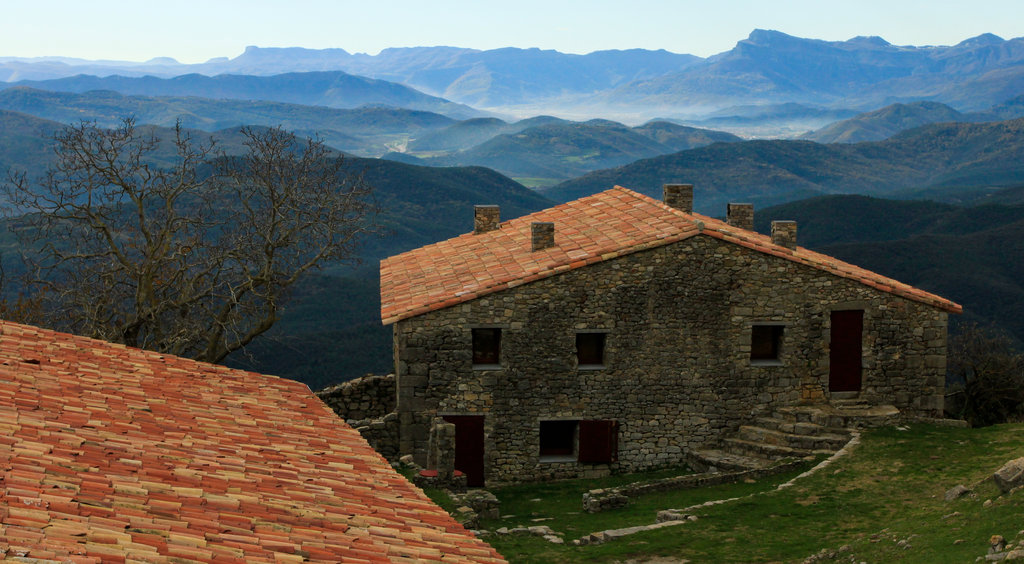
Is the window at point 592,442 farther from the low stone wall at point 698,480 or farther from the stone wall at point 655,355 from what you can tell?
the low stone wall at point 698,480

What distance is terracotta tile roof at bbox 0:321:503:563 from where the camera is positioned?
837 cm

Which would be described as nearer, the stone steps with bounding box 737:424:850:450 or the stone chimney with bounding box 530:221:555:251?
the stone steps with bounding box 737:424:850:450

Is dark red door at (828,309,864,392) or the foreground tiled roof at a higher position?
the foreground tiled roof

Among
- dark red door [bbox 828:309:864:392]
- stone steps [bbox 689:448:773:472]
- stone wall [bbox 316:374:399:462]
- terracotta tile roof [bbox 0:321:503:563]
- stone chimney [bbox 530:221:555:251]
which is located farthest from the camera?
stone wall [bbox 316:374:399:462]

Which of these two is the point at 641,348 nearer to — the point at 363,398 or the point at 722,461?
the point at 722,461

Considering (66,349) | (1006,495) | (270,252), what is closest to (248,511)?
(66,349)

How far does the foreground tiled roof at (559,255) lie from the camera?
2155cm

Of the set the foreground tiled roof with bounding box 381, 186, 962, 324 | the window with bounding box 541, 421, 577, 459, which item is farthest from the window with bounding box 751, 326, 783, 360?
the window with bounding box 541, 421, 577, 459

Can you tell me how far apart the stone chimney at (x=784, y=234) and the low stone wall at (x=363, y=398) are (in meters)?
9.34

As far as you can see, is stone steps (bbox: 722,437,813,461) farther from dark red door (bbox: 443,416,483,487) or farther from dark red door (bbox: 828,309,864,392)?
dark red door (bbox: 443,416,483,487)

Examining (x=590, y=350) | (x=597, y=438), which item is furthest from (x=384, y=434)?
(x=590, y=350)

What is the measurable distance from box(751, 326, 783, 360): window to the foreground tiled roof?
5.56 ft

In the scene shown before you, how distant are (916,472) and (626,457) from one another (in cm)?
594

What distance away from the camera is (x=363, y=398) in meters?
23.9
